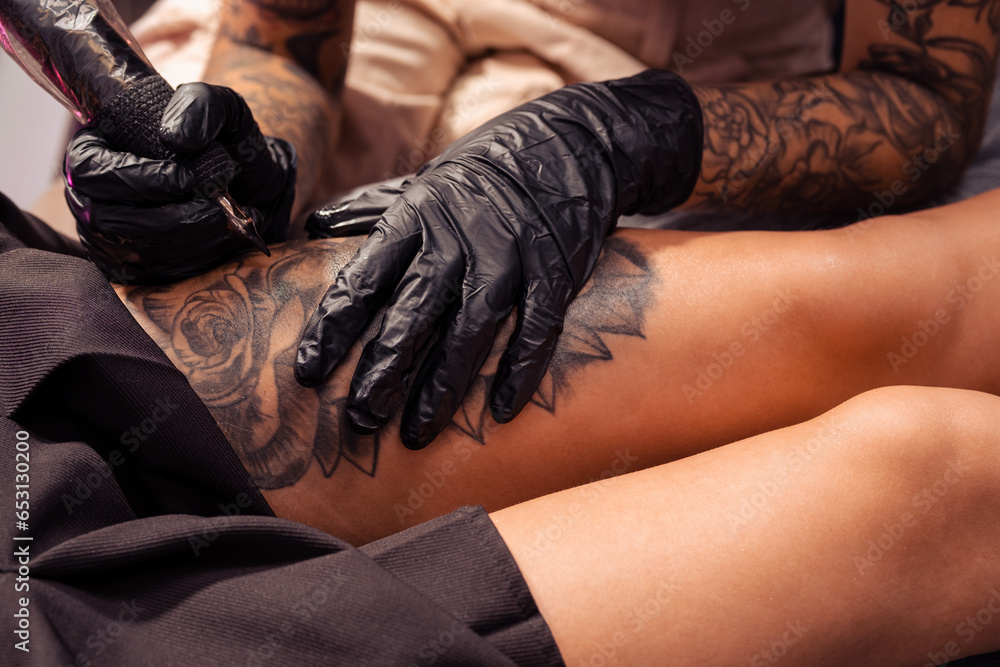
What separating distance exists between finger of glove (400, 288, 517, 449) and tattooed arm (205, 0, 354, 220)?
0.62 meters

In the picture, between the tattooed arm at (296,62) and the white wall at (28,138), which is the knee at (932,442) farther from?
the white wall at (28,138)

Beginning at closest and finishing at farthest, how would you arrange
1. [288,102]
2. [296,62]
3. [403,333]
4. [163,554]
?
1. [163,554]
2. [403,333]
3. [288,102]
4. [296,62]

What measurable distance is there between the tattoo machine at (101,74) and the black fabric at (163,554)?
0.60 feet

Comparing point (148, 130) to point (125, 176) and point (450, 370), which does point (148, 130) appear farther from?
point (450, 370)

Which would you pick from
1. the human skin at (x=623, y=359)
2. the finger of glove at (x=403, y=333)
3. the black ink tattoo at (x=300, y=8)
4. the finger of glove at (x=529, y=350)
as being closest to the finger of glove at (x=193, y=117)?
the human skin at (x=623, y=359)

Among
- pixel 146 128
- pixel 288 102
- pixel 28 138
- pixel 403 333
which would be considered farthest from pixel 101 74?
pixel 28 138

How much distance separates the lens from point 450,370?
71cm

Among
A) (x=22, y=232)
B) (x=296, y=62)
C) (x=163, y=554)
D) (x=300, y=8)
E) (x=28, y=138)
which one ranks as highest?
(x=300, y=8)

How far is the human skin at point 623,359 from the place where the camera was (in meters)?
0.73

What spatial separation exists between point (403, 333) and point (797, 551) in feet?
1.43

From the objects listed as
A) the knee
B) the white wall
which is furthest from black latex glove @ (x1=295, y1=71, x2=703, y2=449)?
the white wall

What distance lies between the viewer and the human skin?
2.40ft

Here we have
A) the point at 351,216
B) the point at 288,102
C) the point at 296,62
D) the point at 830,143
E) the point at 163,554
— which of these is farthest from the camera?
the point at 296,62

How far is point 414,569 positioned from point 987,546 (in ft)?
1.78
